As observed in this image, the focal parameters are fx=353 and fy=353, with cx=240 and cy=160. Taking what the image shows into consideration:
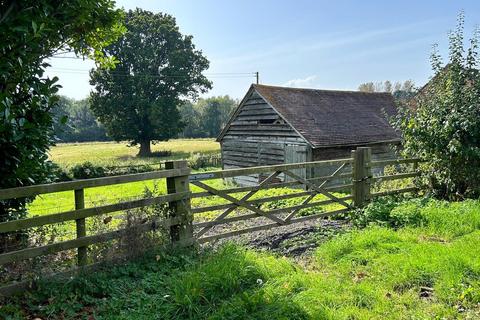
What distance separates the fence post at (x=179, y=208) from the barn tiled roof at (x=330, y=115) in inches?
423

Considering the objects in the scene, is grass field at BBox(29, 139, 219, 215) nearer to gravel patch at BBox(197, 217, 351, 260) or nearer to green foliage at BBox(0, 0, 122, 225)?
green foliage at BBox(0, 0, 122, 225)

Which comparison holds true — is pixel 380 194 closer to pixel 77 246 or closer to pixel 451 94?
pixel 451 94

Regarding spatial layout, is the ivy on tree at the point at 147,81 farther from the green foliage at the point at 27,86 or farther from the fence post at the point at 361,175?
the green foliage at the point at 27,86

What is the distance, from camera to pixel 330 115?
722 inches

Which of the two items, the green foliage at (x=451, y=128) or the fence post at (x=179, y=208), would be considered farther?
the green foliage at (x=451, y=128)

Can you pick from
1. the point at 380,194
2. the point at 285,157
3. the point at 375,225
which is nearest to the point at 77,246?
the point at 375,225

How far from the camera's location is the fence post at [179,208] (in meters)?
5.16

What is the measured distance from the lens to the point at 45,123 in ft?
14.0

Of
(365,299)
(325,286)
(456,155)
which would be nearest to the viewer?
(365,299)

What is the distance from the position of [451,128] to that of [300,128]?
28.0 ft

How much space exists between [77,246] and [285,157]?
44.1ft

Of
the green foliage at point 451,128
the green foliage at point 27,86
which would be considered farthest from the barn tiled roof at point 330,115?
the green foliage at point 27,86

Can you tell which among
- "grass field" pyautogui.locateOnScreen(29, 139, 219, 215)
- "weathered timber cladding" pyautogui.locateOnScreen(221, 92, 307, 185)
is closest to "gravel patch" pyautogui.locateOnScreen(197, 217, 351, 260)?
"grass field" pyautogui.locateOnScreen(29, 139, 219, 215)

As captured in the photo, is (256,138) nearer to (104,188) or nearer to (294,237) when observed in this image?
(104,188)
